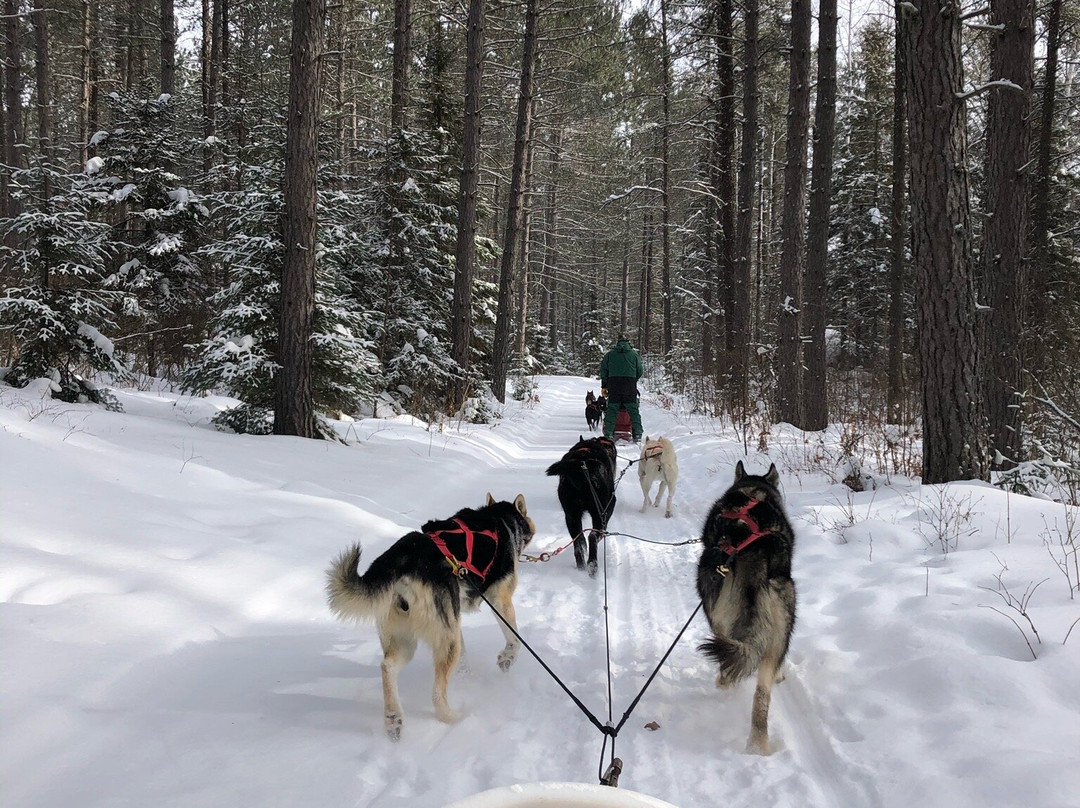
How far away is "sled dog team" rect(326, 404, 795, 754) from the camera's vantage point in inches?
105

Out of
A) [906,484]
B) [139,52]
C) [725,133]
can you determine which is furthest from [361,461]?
[139,52]

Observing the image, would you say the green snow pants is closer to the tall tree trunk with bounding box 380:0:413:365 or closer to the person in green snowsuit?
the person in green snowsuit

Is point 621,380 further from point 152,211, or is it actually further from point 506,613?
point 152,211

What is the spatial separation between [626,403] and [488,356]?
28.1ft

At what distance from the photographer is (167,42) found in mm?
15078

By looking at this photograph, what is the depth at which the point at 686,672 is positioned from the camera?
3449 mm

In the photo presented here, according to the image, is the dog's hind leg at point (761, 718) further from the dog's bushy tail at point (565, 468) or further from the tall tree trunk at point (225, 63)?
the tall tree trunk at point (225, 63)

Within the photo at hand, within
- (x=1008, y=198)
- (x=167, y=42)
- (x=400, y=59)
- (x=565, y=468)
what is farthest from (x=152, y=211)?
(x=1008, y=198)

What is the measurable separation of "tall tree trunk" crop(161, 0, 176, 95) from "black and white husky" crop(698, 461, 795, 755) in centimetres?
1827

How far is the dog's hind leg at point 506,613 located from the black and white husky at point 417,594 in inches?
9.1

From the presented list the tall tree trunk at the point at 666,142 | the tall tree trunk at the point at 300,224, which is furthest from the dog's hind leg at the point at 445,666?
the tall tree trunk at the point at 666,142

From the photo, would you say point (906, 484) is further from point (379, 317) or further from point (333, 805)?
point (379, 317)

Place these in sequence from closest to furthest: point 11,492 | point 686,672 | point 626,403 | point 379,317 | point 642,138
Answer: point 686,672 < point 11,492 < point 626,403 < point 379,317 < point 642,138

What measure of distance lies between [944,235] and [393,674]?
20.2 feet
